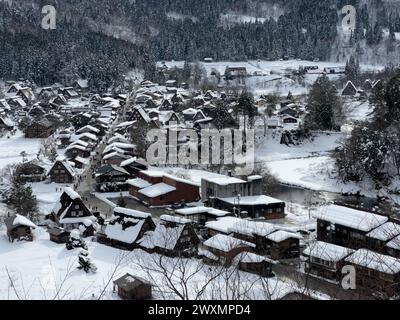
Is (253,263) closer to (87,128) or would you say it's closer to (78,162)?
(78,162)

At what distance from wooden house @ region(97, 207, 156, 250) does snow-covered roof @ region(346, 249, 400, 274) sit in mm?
4166

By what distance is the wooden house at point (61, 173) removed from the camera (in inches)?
672

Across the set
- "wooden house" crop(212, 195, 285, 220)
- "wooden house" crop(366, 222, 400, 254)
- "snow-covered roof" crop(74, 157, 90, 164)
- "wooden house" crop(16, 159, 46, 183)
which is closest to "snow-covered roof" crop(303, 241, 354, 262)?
"wooden house" crop(366, 222, 400, 254)

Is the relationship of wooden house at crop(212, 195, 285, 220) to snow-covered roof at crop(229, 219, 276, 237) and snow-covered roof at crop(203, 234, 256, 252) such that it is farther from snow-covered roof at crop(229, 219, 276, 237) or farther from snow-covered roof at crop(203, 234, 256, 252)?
snow-covered roof at crop(203, 234, 256, 252)

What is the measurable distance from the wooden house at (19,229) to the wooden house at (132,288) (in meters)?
3.69

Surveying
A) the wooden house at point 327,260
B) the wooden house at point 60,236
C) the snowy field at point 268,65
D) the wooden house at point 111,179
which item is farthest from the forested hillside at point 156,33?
the wooden house at point 327,260

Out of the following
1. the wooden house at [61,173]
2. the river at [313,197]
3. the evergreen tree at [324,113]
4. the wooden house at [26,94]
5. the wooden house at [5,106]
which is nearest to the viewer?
the river at [313,197]

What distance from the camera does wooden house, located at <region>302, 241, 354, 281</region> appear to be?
30.9ft

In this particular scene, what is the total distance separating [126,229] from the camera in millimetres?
11320

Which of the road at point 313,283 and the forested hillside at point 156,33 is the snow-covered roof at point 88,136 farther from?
the forested hillside at point 156,33

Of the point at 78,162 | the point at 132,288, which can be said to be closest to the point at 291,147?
the point at 78,162

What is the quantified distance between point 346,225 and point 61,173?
925cm

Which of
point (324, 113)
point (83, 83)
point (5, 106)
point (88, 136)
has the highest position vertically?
point (83, 83)
